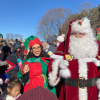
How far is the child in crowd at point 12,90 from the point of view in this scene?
208 cm

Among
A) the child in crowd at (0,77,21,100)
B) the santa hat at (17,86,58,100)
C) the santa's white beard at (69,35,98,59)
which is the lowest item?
the child in crowd at (0,77,21,100)

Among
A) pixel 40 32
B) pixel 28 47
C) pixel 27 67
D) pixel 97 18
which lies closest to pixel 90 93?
pixel 27 67

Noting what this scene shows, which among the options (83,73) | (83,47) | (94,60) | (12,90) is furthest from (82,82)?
(12,90)

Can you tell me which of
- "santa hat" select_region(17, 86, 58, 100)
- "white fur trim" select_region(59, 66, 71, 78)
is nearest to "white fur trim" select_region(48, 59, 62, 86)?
"white fur trim" select_region(59, 66, 71, 78)

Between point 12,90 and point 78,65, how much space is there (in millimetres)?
1505

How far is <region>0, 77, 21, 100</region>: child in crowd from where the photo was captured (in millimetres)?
2076

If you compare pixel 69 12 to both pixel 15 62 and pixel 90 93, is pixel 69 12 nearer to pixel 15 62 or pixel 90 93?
pixel 15 62

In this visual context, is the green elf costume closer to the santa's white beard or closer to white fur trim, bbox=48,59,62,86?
white fur trim, bbox=48,59,62,86

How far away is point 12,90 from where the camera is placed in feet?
7.21

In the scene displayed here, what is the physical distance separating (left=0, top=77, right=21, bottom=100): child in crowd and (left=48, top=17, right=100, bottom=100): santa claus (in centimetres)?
81

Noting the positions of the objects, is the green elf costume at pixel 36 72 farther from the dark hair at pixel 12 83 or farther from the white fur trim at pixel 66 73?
the white fur trim at pixel 66 73

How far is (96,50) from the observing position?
1.91m

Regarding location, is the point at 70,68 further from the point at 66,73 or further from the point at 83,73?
the point at 83,73

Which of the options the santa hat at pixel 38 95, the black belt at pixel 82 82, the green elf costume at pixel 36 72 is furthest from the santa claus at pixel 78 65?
the santa hat at pixel 38 95
